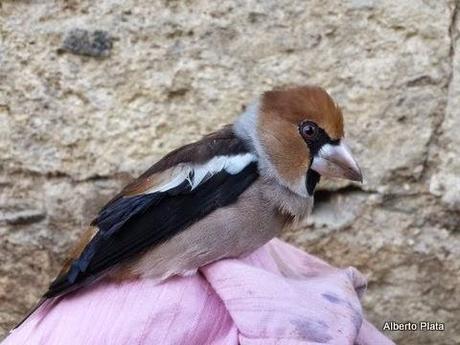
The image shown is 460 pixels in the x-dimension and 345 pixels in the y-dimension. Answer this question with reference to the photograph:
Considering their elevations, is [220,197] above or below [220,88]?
above

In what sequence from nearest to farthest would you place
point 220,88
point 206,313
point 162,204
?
1. point 206,313
2. point 162,204
3. point 220,88

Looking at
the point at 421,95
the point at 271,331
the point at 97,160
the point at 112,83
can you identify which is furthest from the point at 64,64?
the point at 271,331

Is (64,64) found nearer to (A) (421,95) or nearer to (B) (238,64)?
(B) (238,64)

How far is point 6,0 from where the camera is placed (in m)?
2.16

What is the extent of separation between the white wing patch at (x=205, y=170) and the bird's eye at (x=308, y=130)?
0.38 ft

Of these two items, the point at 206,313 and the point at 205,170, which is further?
the point at 205,170

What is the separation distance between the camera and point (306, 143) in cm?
161

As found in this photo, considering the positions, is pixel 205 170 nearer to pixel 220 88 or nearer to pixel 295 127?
pixel 295 127

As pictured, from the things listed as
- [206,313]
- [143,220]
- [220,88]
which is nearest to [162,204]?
[143,220]

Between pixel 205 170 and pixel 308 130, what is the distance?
0.74ft

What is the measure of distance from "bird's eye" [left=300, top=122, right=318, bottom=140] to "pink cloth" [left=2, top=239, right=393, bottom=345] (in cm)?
29

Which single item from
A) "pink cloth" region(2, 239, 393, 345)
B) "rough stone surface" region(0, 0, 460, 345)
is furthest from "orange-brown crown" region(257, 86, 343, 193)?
"rough stone surface" region(0, 0, 460, 345)

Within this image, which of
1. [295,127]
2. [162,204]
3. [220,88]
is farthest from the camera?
[220,88]

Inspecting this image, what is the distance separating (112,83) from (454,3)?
3.12ft
